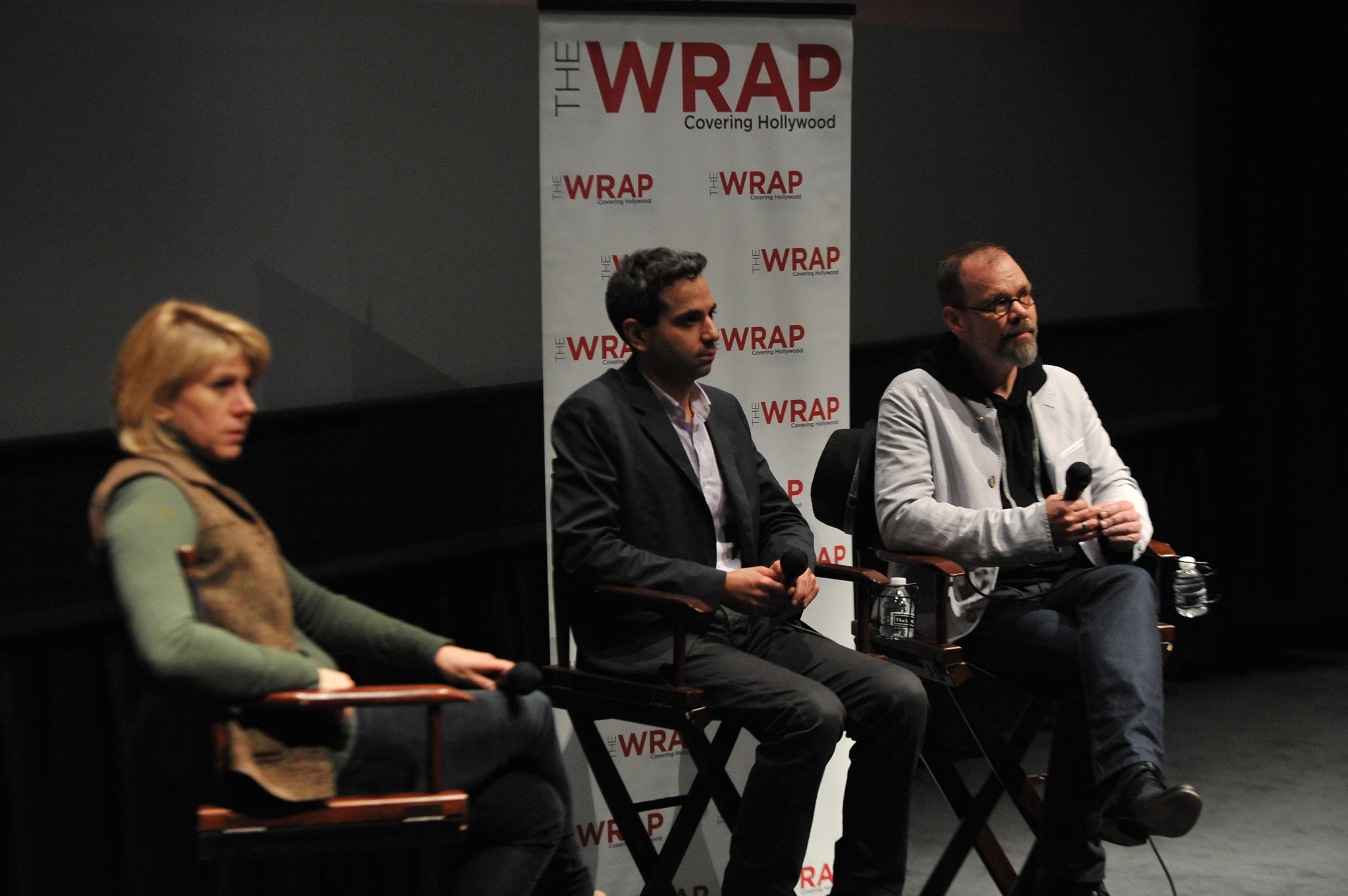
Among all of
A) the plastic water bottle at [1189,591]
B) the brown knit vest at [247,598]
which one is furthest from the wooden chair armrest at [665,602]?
the plastic water bottle at [1189,591]

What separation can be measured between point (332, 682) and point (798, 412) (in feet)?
5.69

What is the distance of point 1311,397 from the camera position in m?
5.61

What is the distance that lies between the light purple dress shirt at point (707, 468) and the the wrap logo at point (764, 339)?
0.54m

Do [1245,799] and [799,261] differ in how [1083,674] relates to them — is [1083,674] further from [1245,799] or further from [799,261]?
[1245,799]

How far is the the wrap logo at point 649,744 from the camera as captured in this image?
3.41m

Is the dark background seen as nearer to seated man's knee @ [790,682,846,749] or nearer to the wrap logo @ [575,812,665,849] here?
the wrap logo @ [575,812,665,849]

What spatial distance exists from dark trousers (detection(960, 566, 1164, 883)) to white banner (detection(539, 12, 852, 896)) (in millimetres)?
669

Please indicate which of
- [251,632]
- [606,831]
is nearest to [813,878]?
[606,831]

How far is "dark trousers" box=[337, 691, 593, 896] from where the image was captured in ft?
7.09

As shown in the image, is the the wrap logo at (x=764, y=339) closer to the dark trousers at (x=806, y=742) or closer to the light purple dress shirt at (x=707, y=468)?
the light purple dress shirt at (x=707, y=468)

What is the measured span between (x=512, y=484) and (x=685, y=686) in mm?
1176

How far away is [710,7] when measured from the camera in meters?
3.34

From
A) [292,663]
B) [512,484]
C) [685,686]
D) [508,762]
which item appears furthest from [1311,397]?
[292,663]

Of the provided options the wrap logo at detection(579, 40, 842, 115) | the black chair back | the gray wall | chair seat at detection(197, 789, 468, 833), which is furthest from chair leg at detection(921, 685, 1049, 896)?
the gray wall
